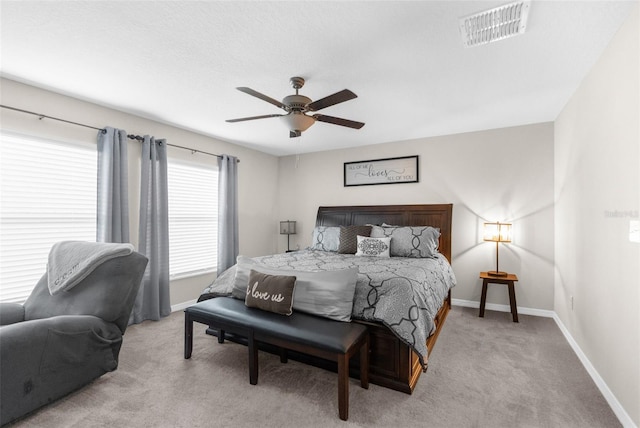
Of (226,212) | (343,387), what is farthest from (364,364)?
(226,212)

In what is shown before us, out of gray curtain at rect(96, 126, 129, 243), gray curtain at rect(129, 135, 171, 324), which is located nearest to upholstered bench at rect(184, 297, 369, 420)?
gray curtain at rect(129, 135, 171, 324)

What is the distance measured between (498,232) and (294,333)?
2.98 m

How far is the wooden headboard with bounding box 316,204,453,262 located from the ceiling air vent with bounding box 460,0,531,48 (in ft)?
8.43

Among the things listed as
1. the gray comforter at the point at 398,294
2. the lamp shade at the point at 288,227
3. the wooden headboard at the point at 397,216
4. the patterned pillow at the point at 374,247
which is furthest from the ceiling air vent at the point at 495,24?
the lamp shade at the point at 288,227

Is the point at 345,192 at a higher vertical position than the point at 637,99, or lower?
lower

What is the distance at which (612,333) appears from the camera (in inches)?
79.7

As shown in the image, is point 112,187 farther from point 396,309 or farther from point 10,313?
point 396,309

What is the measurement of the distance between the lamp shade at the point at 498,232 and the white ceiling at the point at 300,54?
1345 mm

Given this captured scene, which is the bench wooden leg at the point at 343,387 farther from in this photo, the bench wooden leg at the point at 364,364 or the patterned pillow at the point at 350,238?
the patterned pillow at the point at 350,238

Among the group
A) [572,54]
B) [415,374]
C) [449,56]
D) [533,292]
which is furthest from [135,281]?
[533,292]

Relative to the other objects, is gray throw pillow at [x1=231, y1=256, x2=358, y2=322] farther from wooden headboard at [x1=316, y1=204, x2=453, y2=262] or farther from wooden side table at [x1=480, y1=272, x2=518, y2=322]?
wooden headboard at [x1=316, y1=204, x2=453, y2=262]

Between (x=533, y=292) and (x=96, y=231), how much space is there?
523 centimetres

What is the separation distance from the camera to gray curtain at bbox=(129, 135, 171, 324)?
354 cm

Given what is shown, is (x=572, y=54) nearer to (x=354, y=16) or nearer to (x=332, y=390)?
(x=354, y=16)
